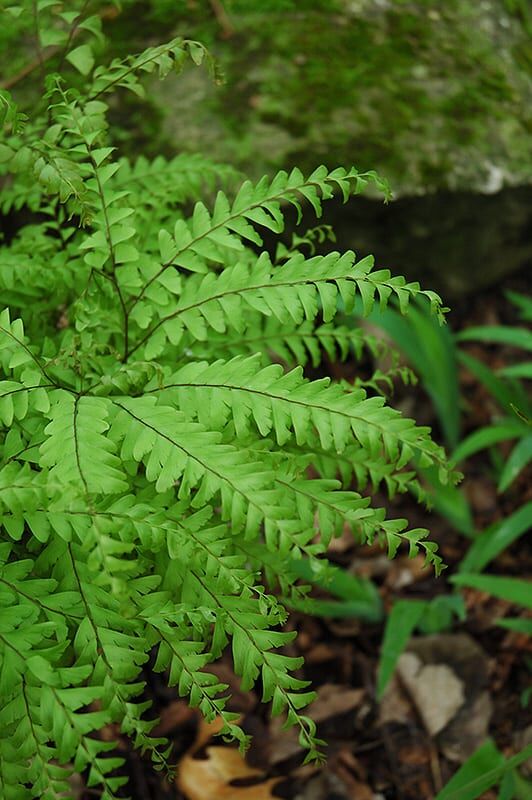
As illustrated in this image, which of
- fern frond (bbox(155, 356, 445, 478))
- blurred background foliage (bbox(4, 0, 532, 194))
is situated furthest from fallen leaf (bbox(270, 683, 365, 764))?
blurred background foliage (bbox(4, 0, 532, 194))

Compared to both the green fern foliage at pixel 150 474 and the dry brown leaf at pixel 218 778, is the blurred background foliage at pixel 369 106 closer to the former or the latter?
the green fern foliage at pixel 150 474

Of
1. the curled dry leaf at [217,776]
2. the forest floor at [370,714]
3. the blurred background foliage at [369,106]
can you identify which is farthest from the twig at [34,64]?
the curled dry leaf at [217,776]

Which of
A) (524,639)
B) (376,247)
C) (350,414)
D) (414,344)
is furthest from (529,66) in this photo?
(350,414)

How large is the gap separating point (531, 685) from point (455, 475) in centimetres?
126

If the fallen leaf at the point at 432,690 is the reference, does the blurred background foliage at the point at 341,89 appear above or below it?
above

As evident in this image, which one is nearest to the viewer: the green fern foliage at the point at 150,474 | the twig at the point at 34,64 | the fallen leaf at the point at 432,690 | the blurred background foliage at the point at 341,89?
the green fern foliage at the point at 150,474

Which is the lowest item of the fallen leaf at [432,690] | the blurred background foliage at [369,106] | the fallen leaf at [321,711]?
the fallen leaf at [432,690]

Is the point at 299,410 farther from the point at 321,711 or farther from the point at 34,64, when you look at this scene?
the point at 34,64

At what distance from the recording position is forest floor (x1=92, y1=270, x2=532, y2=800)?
2053mm

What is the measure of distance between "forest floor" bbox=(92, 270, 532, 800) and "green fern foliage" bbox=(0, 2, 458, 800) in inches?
30.5

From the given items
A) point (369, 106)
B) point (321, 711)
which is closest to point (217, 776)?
point (321, 711)

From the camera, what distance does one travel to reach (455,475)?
1.40 metres

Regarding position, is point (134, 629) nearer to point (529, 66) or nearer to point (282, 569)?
point (282, 569)

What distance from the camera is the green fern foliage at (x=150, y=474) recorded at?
1.17m
